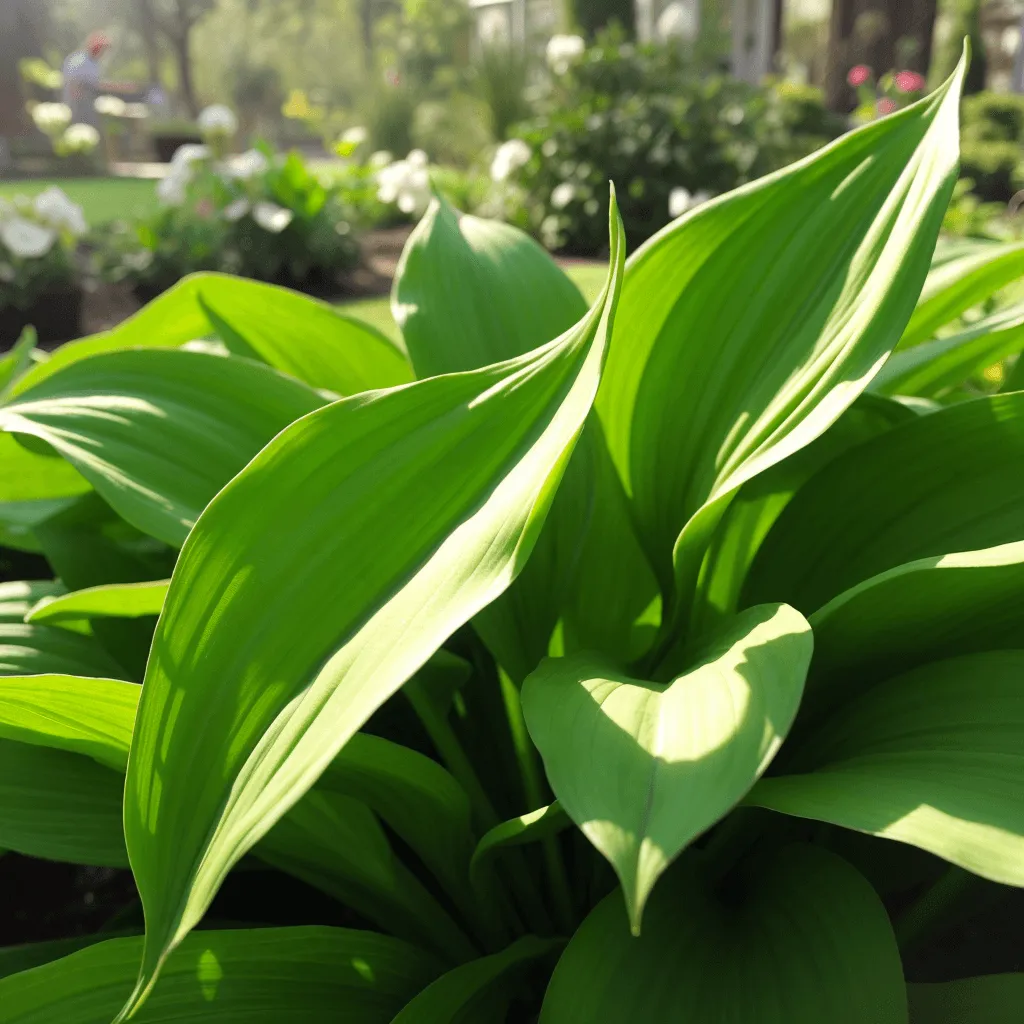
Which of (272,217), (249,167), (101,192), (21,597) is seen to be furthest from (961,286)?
(101,192)

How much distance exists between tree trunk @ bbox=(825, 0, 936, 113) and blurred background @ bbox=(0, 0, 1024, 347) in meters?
0.03

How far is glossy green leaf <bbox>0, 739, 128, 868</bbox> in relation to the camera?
0.85 metres

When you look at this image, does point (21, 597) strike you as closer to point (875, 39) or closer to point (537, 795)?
point (537, 795)

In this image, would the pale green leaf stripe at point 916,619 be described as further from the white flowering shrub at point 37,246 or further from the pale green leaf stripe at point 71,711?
the white flowering shrub at point 37,246

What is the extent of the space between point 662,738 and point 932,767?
0.69 ft

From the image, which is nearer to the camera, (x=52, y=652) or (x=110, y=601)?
(x=110, y=601)

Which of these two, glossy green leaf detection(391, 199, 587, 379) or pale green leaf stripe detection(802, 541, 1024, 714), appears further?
glossy green leaf detection(391, 199, 587, 379)

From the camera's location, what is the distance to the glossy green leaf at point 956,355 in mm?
995

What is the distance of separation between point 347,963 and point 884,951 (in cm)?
44

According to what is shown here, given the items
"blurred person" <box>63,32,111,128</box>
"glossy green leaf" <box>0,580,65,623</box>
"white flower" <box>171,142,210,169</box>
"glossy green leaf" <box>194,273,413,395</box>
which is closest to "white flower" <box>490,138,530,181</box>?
"white flower" <box>171,142,210,169</box>

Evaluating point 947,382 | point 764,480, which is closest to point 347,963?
point 764,480

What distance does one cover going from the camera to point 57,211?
514 centimetres

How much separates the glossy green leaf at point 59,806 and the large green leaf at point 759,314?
53cm

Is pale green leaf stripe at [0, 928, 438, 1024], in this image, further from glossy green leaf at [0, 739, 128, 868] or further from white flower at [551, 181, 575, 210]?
white flower at [551, 181, 575, 210]
